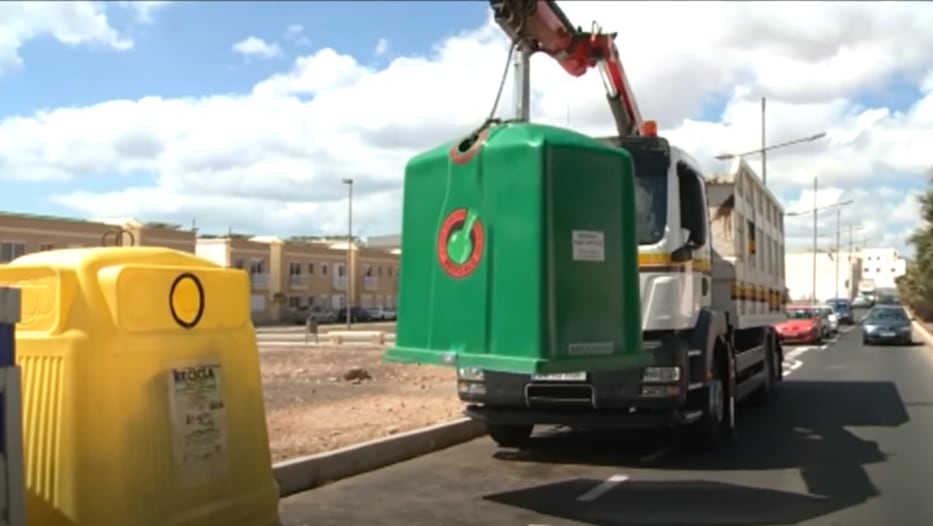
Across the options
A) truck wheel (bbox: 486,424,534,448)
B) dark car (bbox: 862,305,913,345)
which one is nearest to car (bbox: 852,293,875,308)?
dark car (bbox: 862,305,913,345)

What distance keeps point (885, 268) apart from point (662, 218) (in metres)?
145

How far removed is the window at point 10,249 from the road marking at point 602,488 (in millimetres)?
57215

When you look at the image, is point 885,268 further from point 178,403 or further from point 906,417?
point 178,403

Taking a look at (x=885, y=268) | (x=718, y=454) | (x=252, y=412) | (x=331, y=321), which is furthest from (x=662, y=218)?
(x=885, y=268)

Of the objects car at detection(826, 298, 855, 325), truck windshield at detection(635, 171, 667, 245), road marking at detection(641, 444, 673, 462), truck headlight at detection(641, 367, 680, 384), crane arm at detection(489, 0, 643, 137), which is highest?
crane arm at detection(489, 0, 643, 137)

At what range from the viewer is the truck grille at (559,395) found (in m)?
10.0

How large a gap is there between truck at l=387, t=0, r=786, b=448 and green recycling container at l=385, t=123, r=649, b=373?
0.02 metres

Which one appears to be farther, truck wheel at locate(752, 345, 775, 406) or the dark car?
the dark car

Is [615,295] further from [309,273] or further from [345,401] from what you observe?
[309,273]

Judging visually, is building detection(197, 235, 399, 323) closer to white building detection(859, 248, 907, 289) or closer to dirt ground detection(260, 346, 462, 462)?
dirt ground detection(260, 346, 462, 462)

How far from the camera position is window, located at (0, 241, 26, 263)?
59.5 m

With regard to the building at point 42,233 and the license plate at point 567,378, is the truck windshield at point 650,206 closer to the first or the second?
the license plate at point 567,378

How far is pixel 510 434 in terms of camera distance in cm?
1134

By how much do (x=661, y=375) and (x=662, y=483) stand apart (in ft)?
3.64
